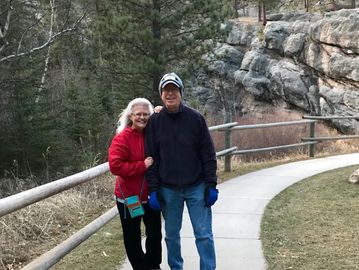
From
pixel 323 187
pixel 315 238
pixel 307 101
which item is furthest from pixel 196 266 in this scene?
pixel 307 101

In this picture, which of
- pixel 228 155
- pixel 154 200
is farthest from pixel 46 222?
pixel 228 155

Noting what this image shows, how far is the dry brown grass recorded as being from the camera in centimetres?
579

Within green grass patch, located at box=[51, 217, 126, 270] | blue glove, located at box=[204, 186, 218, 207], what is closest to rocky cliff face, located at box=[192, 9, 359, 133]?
green grass patch, located at box=[51, 217, 126, 270]

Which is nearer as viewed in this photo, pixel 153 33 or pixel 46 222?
pixel 46 222

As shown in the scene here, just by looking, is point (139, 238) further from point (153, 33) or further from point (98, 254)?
point (153, 33)

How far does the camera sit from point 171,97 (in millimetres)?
4012

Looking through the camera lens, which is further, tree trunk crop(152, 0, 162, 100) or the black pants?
tree trunk crop(152, 0, 162, 100)

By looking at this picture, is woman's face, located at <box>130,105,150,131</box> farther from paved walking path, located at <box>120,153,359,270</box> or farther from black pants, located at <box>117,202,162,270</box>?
paved walking path, located at <box>120,153,359,270</box>

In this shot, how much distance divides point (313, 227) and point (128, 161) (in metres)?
3.09

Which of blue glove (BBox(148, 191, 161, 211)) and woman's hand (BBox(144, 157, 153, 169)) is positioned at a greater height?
woman's hand (BBox(144, 157, 153, 169))

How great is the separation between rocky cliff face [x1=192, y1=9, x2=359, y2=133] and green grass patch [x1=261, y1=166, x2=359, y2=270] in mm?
14787

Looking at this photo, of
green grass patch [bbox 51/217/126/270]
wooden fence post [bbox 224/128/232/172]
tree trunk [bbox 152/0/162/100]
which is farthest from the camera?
tree trunk [bbox 152/0/162/100]

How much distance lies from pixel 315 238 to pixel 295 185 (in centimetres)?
318

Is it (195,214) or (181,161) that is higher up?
(181,161)
